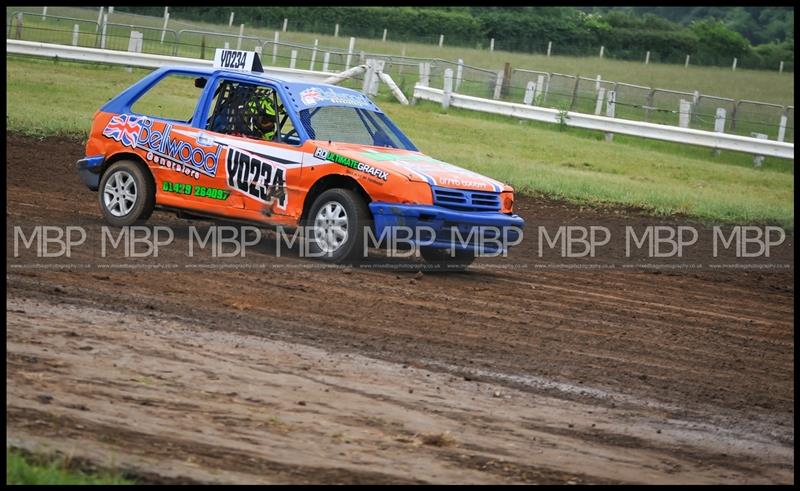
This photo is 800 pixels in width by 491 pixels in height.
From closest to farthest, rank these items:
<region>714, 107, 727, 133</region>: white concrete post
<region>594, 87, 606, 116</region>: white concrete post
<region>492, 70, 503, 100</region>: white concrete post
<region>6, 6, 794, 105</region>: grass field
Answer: <region>714, 107, 727, 133</region>: white concrete post, <region>594, 87, 606, 116</region>: white concrete post, <region>492, 70, 503, 100</region>: white concrete post, <region>6, 6, 794, 105</region>: grass field

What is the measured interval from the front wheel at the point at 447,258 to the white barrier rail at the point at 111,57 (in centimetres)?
1610

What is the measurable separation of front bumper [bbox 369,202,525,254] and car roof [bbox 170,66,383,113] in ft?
5.11

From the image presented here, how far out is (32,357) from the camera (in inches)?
267

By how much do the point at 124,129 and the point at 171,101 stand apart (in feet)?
44.5

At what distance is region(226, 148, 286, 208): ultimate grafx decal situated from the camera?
11.1 m

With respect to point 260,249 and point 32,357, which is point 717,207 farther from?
point 32,357

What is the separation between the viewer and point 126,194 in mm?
11828

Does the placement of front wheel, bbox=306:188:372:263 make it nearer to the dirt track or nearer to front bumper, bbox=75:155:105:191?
the dirt track

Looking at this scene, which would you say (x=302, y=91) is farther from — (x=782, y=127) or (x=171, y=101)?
(x=782, y=127)

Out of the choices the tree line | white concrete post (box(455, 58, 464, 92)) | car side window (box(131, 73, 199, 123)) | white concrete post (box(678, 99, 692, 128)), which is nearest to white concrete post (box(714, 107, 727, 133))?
white concrete post (box(678, 99, 692, 128))

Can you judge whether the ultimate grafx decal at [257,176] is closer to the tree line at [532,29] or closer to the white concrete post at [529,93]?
the white concrete post at [529,93]

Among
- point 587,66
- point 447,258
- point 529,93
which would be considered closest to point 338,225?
point 447,258

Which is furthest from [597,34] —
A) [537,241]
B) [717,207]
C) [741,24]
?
[537,241]

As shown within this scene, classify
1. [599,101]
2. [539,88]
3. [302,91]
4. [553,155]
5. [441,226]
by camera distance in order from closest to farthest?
[441,226] → [302,91] → [553,155] → [599,101] → [539,88]
